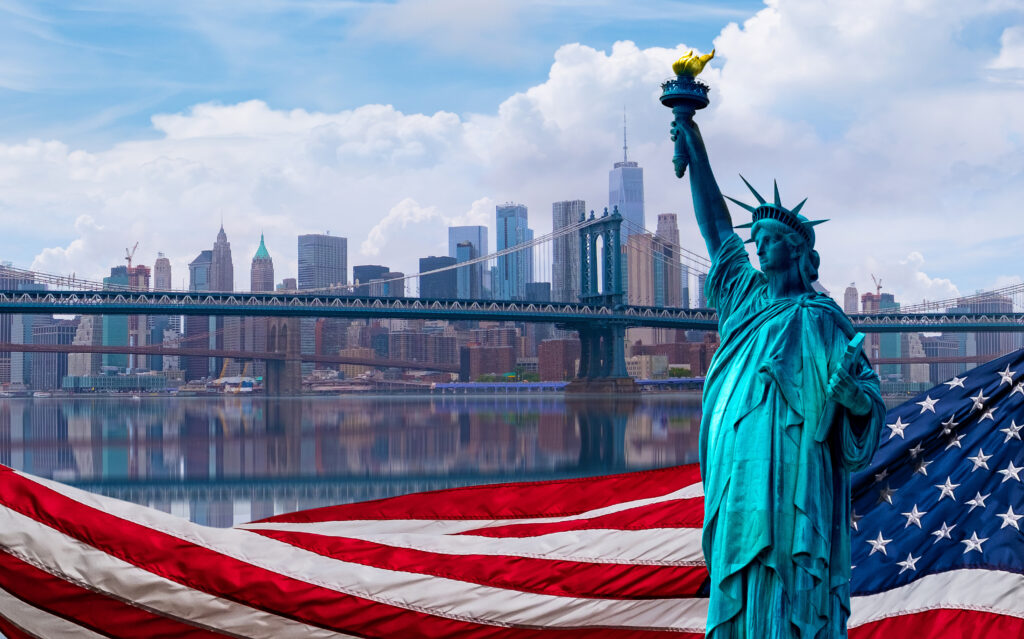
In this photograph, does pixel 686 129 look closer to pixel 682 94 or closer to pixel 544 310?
pixel 682 94

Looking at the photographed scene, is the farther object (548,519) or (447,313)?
(447,313)

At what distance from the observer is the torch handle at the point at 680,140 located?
10.3ft

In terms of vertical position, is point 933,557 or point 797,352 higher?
point 797,352

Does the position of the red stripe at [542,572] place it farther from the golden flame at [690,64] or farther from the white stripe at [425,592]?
the golden flame at [690,64]

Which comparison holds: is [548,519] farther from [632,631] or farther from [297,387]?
[297,387]

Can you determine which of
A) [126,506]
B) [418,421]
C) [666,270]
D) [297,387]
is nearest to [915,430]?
[126,506]

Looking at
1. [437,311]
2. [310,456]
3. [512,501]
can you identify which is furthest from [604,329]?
[512,501]

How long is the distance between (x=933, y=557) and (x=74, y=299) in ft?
174

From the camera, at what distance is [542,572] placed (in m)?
3.83

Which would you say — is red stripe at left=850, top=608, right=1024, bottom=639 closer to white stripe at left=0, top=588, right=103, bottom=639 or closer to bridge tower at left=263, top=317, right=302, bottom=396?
white stripe at left=0, top=588, right=103, bottom=639

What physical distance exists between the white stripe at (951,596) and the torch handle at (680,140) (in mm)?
1782

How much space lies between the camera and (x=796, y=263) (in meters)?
2.68

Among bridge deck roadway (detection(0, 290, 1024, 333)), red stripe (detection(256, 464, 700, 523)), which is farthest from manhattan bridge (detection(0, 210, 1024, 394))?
red stripe (detection(256, 464, 700, 523))

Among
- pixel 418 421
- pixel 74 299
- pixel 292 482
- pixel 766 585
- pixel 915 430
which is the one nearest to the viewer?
pixel 766 585
